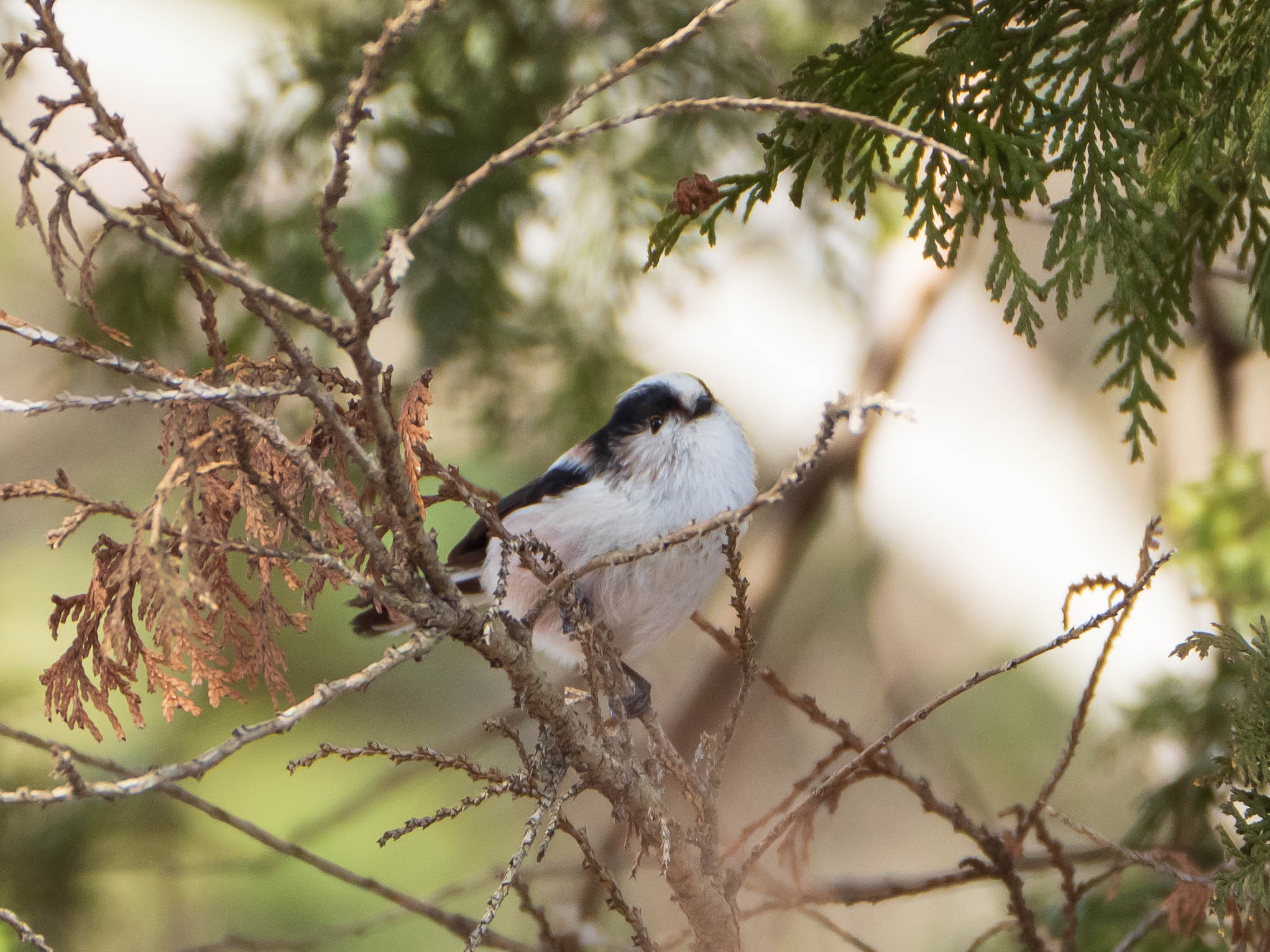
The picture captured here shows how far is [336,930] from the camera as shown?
1894 mm

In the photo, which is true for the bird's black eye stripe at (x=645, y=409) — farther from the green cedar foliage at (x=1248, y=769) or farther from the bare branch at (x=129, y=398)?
the bare branch at (x=129, y=398)

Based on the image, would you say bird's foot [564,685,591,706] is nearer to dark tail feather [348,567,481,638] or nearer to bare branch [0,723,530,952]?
bare branch [0,723,530,952]

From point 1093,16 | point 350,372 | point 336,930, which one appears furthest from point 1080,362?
point 336,930

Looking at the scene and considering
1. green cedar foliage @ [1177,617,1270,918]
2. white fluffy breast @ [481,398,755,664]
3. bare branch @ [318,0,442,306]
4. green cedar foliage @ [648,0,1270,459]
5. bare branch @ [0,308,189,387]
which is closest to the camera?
bare branch @ [318,0,442,306]

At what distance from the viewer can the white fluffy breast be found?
5.16 feet

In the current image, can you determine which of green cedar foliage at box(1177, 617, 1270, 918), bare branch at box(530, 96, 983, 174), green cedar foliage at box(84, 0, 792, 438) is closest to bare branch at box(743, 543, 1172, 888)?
green cedar foliage at box(1177, 617, 1270, 918)

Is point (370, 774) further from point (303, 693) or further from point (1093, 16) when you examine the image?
point (1093, 16)

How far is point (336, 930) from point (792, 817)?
1004mm

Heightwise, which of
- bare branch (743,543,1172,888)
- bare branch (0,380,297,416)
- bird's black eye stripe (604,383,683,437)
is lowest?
bare branch (743,543,1172,888)

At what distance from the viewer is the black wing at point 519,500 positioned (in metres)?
1.77

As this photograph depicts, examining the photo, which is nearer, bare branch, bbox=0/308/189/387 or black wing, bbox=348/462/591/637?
bare branch, bbox=0/308/189/387

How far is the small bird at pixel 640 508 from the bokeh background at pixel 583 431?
1.77 ft

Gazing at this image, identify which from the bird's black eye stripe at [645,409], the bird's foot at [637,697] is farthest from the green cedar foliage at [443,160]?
the bird's foot at [637,697]

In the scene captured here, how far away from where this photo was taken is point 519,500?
1892 millimetres
